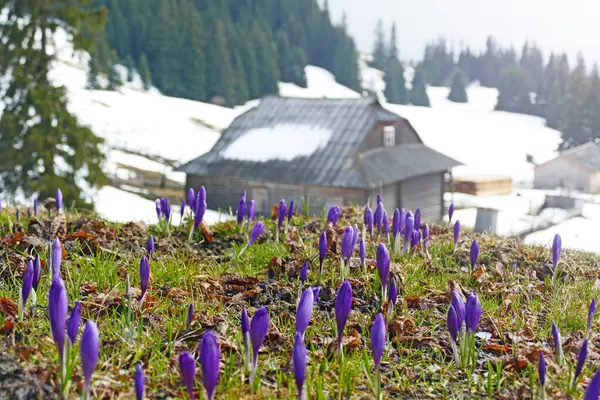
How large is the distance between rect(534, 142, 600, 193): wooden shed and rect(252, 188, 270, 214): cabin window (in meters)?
36.1

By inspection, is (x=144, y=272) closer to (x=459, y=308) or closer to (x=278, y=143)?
(x=459, y=308)

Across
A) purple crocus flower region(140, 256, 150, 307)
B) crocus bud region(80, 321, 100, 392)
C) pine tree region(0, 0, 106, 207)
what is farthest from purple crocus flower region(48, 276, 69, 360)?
pine tree region(0, 0, 106, 207)

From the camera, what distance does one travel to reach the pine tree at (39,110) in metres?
19.1

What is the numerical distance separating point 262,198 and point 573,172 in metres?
38.4

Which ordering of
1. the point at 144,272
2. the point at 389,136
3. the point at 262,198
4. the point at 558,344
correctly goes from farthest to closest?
the point at 389,136, the point at 262,198, the point at 144,272, the point at 558,344

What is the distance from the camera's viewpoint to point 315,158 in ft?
80.6

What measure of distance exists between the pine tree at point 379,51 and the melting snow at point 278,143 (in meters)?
112

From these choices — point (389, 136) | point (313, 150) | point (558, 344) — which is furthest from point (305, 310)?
point (389, 136)

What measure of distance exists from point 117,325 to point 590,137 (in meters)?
80.9

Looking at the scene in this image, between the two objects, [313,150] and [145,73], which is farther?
[145,73]

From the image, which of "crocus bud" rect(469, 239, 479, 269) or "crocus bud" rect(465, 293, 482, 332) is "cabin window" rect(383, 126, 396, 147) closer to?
"crocus bud" rect(469, 239, 479, 269)

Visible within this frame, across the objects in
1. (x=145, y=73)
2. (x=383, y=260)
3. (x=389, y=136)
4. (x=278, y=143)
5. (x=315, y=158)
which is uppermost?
(x=145, y=73)

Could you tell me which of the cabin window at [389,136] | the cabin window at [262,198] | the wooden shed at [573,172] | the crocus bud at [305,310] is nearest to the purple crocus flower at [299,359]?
the crocus bud at [305,310]

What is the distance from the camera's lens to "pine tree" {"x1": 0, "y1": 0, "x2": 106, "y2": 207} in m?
19.1
